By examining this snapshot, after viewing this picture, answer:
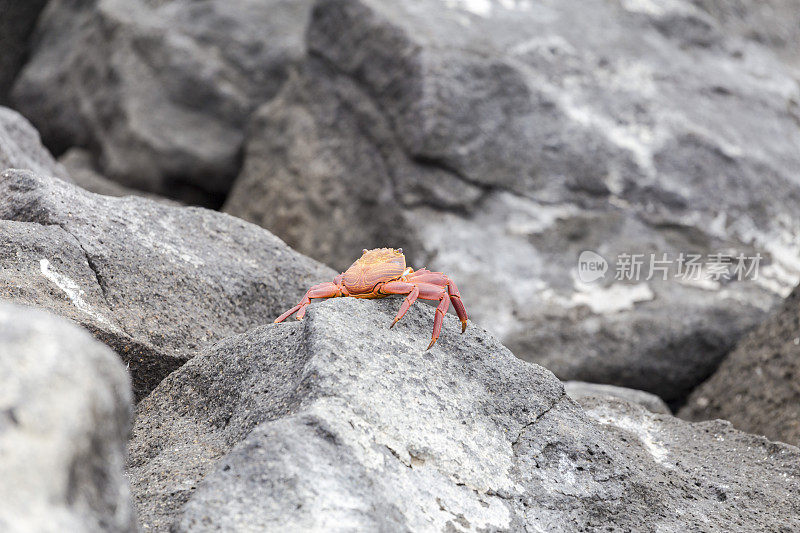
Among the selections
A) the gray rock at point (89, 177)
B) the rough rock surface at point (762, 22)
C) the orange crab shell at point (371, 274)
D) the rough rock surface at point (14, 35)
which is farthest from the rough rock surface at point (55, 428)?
the rough rock surface at point (14, 35)

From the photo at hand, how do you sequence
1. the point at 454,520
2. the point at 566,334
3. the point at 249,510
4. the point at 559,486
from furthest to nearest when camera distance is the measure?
the point at 566,334 < the point at 559,486 < the point at 454,520 < the point at 249,510

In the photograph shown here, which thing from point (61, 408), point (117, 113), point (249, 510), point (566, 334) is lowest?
point (117, 113)

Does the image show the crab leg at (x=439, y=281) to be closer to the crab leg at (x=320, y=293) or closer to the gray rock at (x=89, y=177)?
the crab leg at (x=320, y=293)

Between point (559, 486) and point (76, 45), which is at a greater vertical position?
point (559, 486)

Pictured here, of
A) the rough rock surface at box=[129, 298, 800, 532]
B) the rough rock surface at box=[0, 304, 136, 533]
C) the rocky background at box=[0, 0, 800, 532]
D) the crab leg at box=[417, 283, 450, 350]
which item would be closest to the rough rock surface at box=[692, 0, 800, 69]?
the rocky background at box=[0, 0, 800, 532]

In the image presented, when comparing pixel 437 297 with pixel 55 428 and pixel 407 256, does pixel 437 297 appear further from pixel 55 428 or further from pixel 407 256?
pixel 407 256

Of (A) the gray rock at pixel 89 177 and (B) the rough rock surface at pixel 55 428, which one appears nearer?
(B) the rough rock surface at pixel 55 428

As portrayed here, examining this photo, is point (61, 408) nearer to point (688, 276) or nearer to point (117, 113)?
point (688, 276)

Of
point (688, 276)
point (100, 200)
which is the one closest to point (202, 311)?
point (100, 200)
